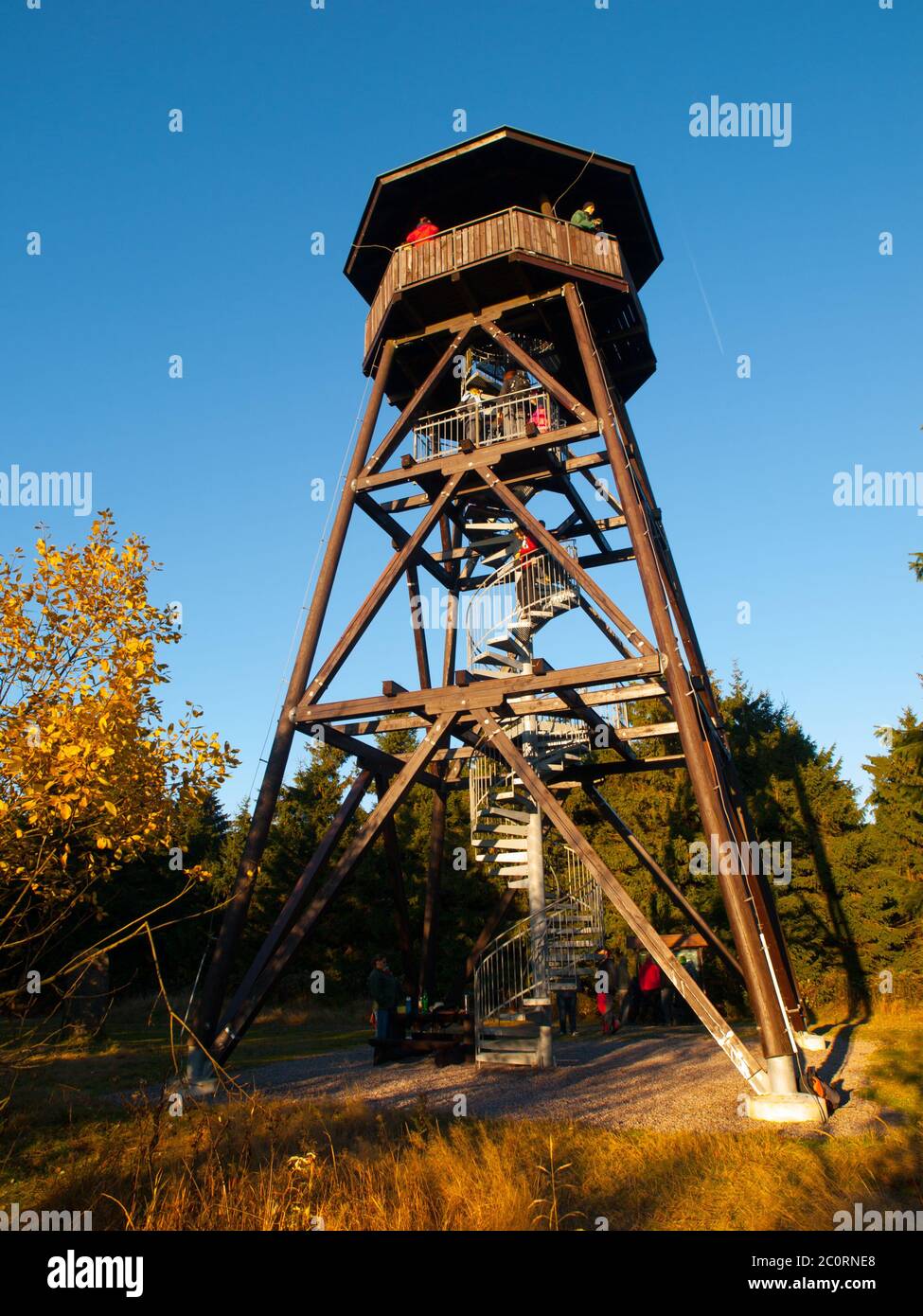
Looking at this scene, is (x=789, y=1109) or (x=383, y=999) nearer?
(x=789, y=1109)

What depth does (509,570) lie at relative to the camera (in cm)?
1455

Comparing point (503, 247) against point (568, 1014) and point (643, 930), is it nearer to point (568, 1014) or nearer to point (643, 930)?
point (643, 930)

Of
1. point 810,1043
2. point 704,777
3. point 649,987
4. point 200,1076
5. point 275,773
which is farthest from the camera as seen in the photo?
point 649,987

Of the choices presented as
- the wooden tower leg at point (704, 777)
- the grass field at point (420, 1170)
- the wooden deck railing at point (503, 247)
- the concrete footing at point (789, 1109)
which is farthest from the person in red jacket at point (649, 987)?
the wooden deck railing at point (503, 247)

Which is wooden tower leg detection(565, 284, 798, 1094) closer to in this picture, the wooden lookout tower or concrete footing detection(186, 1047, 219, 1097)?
the wooden lookout tower

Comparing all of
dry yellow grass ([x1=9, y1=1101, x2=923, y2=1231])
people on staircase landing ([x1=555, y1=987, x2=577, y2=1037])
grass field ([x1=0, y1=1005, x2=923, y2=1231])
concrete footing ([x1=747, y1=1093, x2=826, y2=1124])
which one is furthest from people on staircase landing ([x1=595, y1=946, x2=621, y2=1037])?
dry yellow grass ([x1=9, y1=1101, x2=923, y2=1231])

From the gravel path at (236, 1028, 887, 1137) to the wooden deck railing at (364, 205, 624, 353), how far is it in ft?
37.3

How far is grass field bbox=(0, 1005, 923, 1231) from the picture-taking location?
205 inches

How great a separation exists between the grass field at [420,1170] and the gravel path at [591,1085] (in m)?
0.73

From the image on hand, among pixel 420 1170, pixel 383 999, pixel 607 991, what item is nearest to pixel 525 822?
pixel 383 999

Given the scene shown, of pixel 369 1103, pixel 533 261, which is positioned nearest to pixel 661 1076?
pixel 369 1103

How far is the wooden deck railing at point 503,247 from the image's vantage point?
13086 mm

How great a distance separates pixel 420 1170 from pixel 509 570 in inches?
394

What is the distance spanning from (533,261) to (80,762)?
10.4 meters
